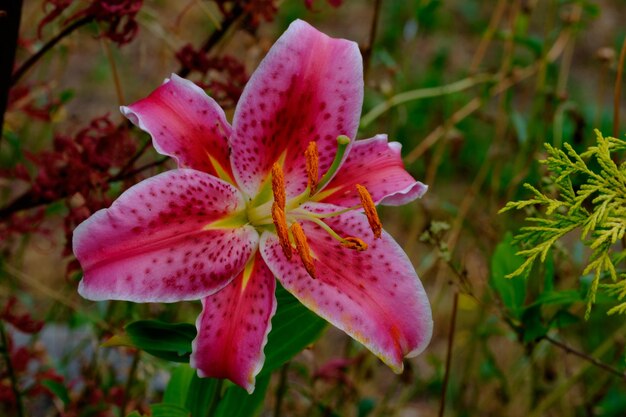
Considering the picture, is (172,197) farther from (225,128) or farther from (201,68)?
(201,68)

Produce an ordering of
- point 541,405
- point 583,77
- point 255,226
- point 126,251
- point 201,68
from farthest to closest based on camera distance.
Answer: point 583,77 < point 541,405 < point 201,68 < point 255,226 < point 126,251

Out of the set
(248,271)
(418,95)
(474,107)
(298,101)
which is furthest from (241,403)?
(474,107)

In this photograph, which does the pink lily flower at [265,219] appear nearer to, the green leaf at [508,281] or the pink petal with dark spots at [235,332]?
the pink petal with dark spots at [235,332]

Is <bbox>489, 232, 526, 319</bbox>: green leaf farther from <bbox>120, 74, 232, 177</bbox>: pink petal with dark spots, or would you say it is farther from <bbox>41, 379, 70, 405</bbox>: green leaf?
<bbox>41, 379, 70, 405</bbox>: green leaf

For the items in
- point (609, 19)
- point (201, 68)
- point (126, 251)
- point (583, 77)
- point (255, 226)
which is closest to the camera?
point (126, 251)

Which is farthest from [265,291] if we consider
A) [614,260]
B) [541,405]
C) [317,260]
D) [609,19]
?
[609,19]

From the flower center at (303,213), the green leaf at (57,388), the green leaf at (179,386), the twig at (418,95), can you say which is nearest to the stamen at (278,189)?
the flower center at (303,213)

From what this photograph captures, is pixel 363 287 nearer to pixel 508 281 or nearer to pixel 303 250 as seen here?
pixel 303 250
